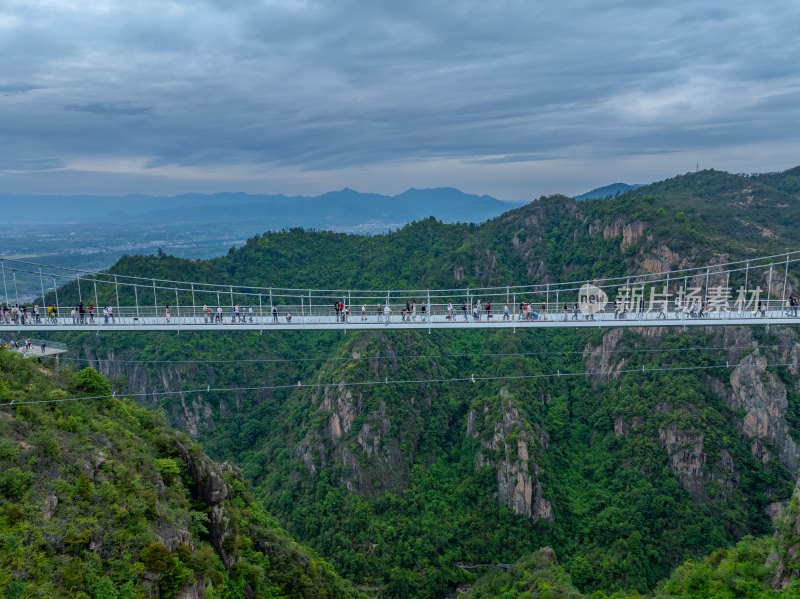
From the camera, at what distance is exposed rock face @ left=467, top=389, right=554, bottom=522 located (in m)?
40.1

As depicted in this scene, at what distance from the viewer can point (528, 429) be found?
1677 inches

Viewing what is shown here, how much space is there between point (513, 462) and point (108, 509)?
113ft

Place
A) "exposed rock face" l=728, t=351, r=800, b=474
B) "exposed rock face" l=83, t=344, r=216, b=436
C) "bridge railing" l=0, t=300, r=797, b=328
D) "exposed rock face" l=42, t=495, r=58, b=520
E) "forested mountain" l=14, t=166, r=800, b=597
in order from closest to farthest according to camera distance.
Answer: "exposed rock face" l=42, t=495, r=58, b=520 < "bridge railing" l=0, t=300, r=797, b=328 < "forested mountain" l=14, t=166, r=800, b=597 < "exposed rock face" l=728, t=351, r=800, b=474 < "exposed rock face" l=83, t=344, r=216, b=436

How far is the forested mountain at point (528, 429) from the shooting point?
3616 cm

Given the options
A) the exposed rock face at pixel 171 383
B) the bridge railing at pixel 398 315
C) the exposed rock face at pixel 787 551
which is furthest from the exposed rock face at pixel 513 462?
the exposed rock face at pixel 171 383

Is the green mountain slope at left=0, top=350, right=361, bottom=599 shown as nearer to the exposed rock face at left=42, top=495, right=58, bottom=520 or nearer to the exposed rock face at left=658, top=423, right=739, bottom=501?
the exposed rock face at left=42, top=495, right=58, bottom=520

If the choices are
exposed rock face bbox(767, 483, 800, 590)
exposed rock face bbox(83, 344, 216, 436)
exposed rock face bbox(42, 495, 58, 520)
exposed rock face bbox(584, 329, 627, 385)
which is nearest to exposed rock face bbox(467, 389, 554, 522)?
exposed rock face bbox(584, 329, 627, 385)

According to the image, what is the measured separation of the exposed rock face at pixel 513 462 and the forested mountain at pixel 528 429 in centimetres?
15

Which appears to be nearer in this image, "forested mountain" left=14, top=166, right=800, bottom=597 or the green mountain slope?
the green mountain slope

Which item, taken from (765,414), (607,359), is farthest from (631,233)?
(765,414)

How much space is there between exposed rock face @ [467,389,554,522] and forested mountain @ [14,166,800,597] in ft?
0.51

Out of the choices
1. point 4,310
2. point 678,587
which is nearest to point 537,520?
point 678,587

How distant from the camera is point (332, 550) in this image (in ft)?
123

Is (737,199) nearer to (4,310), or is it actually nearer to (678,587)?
(678,587)
